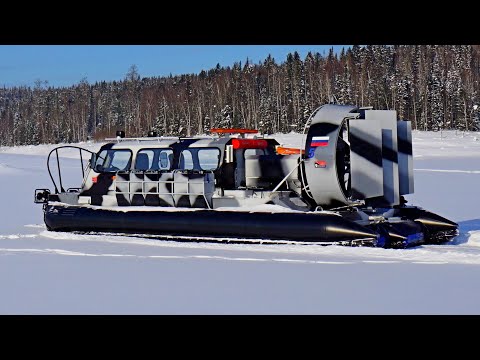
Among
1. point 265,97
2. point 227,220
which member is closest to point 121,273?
point 227,220

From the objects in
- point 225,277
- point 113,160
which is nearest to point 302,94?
point 113,160

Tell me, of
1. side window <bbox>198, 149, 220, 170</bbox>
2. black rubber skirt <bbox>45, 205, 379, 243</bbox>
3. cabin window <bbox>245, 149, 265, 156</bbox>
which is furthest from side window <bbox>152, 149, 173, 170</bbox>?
cabin window <bbox>245, 149, 265, 156</bbox>

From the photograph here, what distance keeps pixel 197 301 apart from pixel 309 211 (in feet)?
13.3

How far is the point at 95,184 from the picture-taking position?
1227 centimetres

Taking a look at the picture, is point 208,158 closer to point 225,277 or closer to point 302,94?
Result: point 225,277

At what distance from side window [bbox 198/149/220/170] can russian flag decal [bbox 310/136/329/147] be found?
193 centimetres

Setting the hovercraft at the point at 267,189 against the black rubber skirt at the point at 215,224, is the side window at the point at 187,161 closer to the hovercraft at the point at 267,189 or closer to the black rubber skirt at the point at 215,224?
the hovercraft at the point at 267,189

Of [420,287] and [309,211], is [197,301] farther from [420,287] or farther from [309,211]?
[309,211]

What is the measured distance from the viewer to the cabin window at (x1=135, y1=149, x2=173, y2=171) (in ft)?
38.5

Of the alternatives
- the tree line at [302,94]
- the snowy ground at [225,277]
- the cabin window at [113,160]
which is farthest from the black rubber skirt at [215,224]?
the tree line at [302,94]

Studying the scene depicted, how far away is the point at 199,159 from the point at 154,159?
86 centimetres

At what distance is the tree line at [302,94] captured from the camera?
204ft

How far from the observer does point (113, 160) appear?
12289 mm

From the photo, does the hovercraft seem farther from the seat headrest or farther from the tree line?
the tree line
